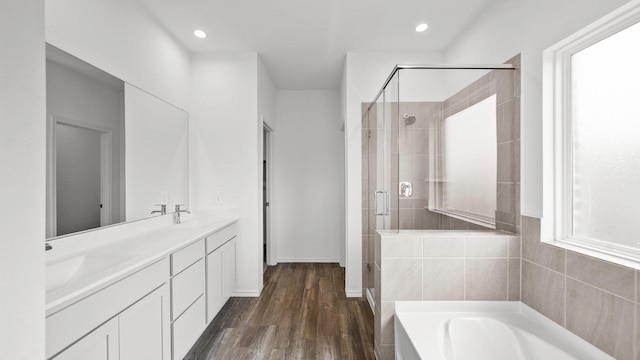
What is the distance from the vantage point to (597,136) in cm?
147

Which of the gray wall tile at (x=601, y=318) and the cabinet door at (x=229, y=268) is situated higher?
the gray wall tile at (x=601, y=318)

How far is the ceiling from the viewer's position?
7.66ft

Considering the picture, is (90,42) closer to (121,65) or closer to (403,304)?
(121,65)

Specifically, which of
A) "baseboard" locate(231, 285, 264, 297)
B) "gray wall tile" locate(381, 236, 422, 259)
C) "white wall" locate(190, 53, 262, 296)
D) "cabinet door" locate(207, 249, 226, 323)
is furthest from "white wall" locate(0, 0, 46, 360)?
"baseboard" locate(231, 285, 264, 297)

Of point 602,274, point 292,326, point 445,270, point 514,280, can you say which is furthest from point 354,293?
point 602,274

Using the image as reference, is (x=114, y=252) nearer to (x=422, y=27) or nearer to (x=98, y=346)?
(x=98, y=346)

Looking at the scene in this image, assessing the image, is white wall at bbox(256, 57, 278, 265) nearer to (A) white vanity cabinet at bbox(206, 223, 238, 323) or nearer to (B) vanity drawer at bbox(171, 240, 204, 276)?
(A) white vanity cabinet at bbox(206, 223, 238, 323)

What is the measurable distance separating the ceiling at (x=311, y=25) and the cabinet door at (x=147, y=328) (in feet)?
7.26

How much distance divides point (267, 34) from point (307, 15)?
20.6 inches

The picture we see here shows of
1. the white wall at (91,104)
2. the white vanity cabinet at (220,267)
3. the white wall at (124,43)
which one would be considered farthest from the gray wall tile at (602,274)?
the white wall at (124,43)

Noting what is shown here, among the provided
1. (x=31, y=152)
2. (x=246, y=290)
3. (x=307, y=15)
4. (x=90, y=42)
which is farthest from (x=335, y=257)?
(x=31, y=152)

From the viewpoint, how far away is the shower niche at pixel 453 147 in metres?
1.96

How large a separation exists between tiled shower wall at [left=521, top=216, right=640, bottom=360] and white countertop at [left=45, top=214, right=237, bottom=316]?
2219 millimetres

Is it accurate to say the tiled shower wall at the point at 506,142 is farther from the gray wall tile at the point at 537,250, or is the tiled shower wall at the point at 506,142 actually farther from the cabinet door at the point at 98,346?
the cabinet door at the point at 98,346
